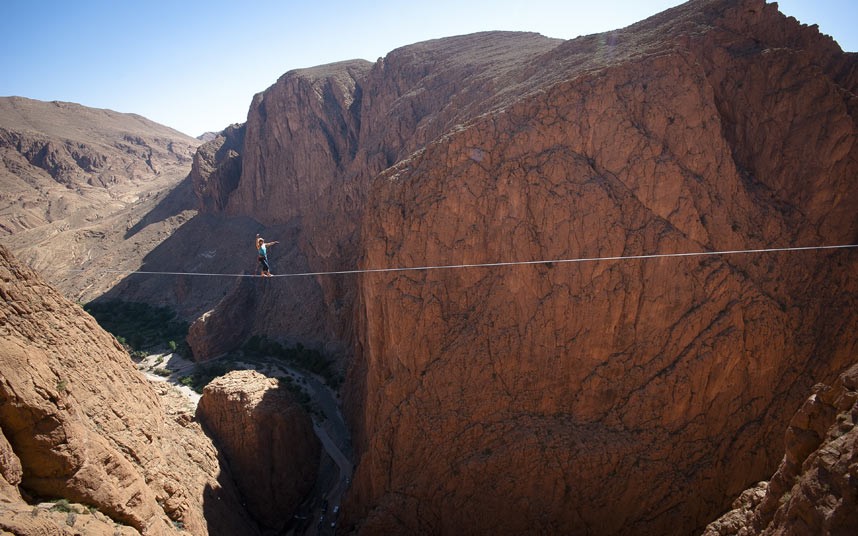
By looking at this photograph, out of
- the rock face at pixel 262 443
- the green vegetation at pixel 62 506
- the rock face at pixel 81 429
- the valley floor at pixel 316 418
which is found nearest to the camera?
the green vegetation at pixel 62 506

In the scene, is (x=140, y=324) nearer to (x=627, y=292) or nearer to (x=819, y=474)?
(x=627, y=292)

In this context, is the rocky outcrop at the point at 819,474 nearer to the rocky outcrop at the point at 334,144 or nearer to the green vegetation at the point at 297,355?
the rocky outcrop at the point at 334,144

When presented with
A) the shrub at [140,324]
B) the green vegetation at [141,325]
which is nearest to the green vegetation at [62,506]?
the green vegetation at [141,325]

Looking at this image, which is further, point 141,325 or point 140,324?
point 140,324

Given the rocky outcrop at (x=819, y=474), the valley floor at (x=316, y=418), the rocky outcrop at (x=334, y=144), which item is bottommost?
the valley floor at (x=316, y=418)

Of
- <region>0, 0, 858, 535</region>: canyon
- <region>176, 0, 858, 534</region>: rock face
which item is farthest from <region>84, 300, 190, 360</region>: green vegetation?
<region>176, 0, 858, 534</region>: rock face

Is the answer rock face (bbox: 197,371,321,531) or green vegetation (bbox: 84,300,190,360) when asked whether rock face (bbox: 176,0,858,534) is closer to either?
rock face (bbox: 197,371,321,531)

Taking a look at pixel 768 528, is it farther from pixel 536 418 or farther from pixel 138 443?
pixel 138 443

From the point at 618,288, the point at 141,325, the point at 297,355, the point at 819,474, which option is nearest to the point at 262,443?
the point at 297,355
